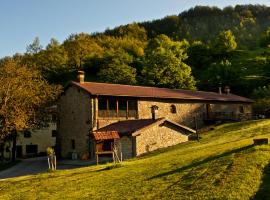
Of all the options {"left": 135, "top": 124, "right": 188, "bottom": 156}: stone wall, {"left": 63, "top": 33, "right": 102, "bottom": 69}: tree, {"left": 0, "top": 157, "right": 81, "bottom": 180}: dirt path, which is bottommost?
{"left": 0, "top": 157, "right": 81, "bottom": 180}: dirt path

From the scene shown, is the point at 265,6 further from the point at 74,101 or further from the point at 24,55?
the point at 74,101

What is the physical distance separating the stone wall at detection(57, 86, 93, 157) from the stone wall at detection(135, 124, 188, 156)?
8081 mm

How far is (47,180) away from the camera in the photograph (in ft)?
84.1

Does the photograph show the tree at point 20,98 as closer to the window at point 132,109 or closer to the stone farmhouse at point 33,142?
the window at point 132,109

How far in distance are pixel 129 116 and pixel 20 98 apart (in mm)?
12348

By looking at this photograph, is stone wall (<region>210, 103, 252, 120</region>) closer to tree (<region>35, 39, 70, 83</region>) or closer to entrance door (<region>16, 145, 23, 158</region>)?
entrance door (<region>16, 145, 23, 158</region>)

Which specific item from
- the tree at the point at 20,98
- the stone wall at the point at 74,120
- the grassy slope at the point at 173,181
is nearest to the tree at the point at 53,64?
the tree at the point at 20,98

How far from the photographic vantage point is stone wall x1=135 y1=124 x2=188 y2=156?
37.8m

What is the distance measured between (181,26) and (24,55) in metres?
77.4

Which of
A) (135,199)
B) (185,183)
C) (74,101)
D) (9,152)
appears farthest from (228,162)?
(9,152)

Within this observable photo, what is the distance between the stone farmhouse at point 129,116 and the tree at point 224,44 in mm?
51488

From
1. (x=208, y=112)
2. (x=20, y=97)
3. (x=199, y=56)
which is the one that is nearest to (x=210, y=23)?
(x=199, y=56)

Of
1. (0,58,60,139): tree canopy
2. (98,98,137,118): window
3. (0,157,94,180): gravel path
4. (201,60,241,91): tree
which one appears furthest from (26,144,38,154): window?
(201,60,241,91): tree

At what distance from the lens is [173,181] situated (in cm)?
1997
